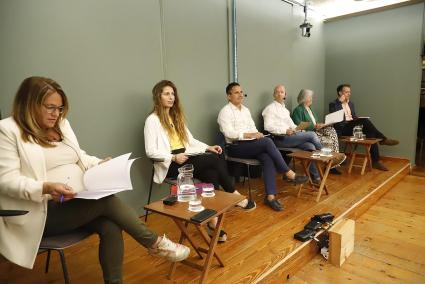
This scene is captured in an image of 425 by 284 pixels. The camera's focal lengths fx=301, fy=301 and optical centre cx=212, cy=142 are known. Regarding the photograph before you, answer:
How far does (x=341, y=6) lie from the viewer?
4.66 m

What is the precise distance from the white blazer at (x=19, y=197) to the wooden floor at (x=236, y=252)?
56 cm

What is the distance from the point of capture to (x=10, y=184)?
4.22 feet

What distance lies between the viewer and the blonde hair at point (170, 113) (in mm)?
2457

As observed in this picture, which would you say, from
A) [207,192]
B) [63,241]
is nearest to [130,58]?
[207,192]

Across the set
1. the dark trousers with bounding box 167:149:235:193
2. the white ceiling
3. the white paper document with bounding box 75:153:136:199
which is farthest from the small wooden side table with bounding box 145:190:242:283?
the white ceiling

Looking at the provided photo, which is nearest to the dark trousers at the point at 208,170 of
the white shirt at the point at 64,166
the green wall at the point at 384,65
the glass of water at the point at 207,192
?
the glass of water at the point at 207,192

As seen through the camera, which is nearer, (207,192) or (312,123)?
(207,192)

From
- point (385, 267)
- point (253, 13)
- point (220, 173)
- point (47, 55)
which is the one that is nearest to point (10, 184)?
point (47, 55)

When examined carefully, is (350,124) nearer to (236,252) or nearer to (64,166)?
(236,252)

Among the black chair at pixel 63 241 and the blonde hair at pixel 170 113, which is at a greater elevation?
the blonde hair at pixel 170 113

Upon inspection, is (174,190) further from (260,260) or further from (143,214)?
(143,214)

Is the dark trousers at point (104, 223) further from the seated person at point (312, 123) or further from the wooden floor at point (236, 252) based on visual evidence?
the seated person at point (312, 123)

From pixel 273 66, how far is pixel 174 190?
2.75m

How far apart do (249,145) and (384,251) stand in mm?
1380
